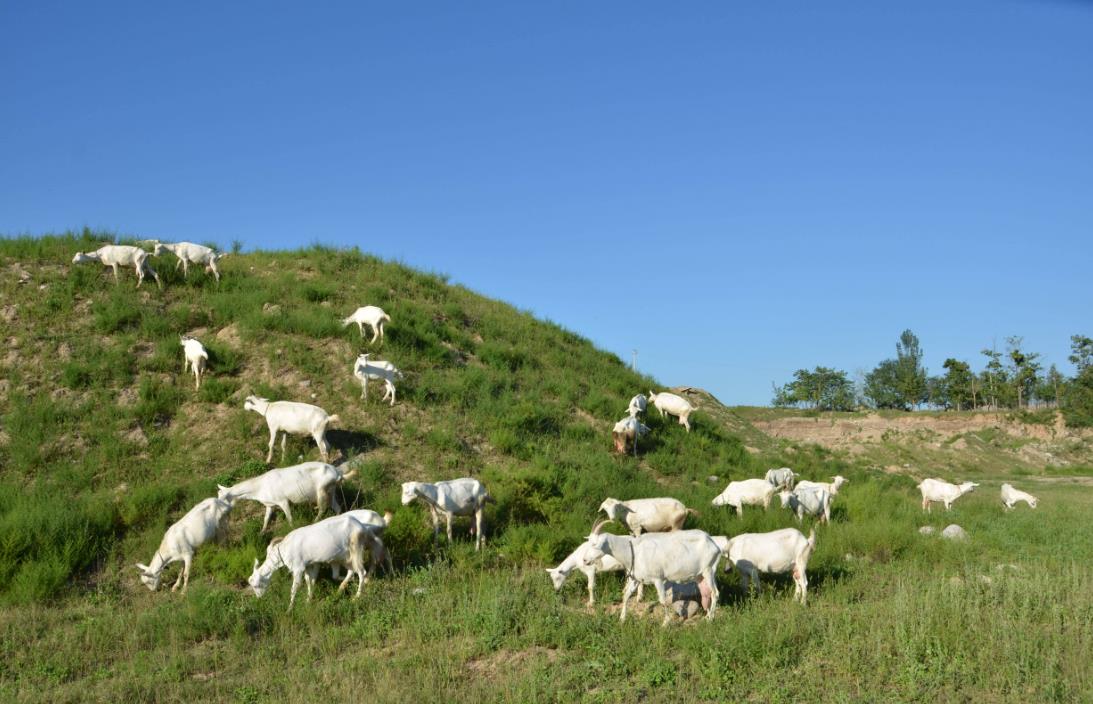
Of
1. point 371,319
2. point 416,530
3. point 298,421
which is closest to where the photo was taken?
point 416,530

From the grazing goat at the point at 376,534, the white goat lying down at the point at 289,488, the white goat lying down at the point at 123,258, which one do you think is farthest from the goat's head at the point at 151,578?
the white goat lying down at the point at 123,258

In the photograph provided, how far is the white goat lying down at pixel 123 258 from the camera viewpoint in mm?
17688

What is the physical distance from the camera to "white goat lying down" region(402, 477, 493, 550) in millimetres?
10906

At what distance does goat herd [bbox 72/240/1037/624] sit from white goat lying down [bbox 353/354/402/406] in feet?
0.43

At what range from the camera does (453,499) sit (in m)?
11.1

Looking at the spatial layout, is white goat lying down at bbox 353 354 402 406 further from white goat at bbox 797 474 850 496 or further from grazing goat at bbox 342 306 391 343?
white goat at bbox 797 474 850 496

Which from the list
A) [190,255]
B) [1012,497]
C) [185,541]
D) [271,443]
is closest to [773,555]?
[185,541]

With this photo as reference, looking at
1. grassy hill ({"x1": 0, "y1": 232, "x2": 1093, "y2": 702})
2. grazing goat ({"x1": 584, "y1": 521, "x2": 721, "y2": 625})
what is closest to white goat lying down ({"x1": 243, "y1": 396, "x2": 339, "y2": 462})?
grassy hill ({"x1": 0, "y1": 232, "x2": 1093, "y2": 702})

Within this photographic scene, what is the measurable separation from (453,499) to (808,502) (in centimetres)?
722

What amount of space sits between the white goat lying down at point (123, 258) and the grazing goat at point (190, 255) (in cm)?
64

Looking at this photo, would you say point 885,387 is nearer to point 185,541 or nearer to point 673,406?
point 673,406

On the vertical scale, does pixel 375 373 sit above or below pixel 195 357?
below

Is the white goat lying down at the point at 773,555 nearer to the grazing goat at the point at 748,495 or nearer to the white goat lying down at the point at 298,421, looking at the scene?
the grazing goat at the point at 748,495

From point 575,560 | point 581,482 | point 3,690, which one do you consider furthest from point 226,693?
point 581,482
